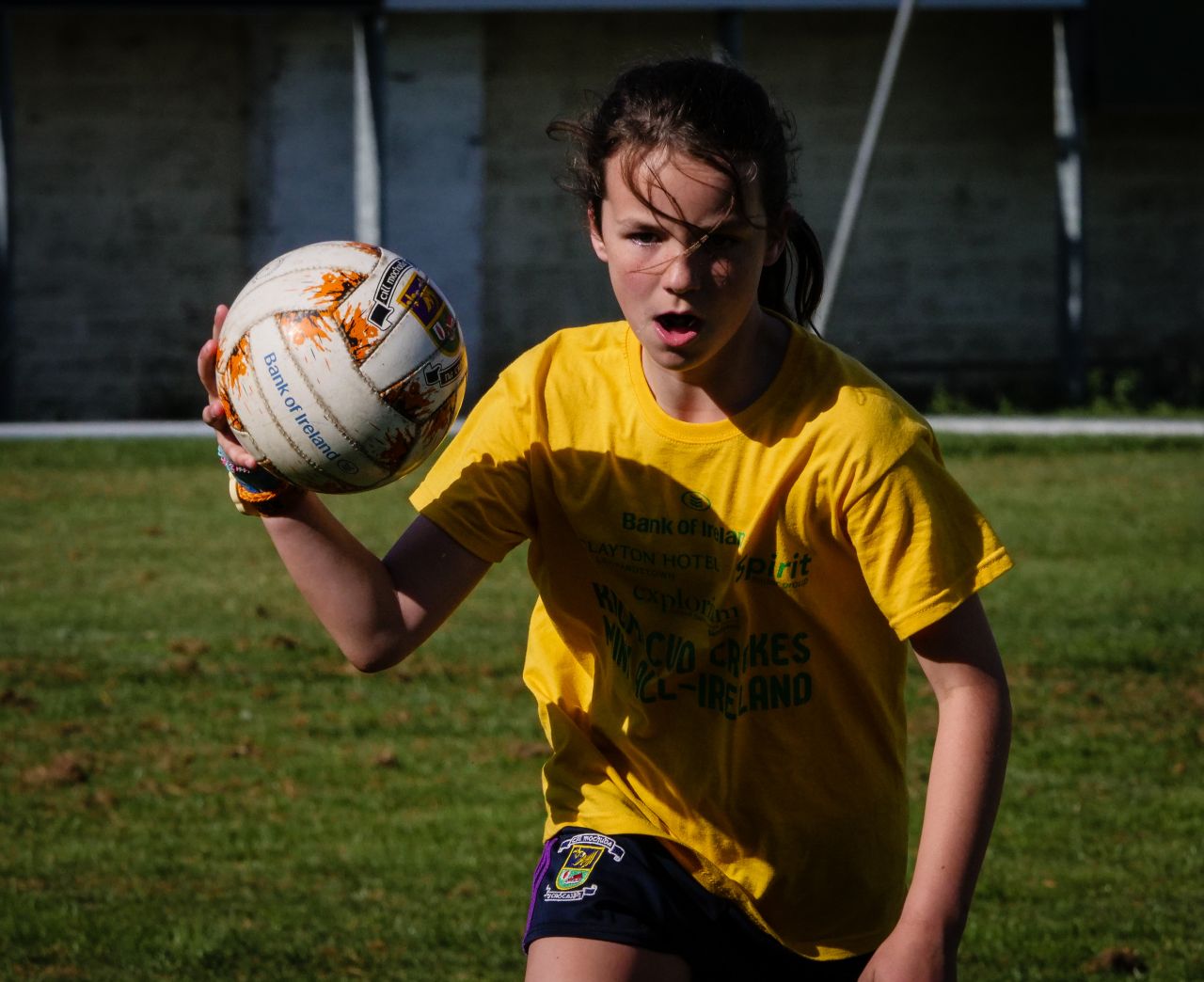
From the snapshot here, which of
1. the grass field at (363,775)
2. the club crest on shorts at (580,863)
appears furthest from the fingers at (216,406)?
the grass field at (363,775)

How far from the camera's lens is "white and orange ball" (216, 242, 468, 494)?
3.15 metres

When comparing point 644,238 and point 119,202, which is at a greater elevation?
point 644,238

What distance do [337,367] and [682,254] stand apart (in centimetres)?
67

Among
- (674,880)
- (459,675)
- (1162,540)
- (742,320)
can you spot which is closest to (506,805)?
(459,675)

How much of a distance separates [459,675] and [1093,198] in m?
16.0

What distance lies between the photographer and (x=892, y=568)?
2930mm

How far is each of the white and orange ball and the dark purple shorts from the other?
793 millimetres

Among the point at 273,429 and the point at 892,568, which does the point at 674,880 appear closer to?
the point at 892,568

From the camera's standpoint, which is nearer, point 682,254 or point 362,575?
point 682,254

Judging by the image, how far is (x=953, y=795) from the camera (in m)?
2.80

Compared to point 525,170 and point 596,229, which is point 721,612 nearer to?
point 596,229

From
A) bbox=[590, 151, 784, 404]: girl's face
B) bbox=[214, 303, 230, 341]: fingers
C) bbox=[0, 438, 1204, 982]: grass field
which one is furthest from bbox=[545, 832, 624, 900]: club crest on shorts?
bbox=[0, 438, 1204, 982]: grass field

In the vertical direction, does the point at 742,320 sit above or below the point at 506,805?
above

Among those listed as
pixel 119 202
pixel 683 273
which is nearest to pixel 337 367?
pixel 683 273
